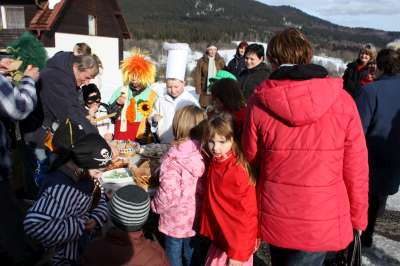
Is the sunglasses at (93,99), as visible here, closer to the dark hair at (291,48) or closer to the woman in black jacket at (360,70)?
the dark hair at (291,48)

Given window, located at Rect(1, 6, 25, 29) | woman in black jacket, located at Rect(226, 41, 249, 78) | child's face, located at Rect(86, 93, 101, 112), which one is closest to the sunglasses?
child's face, located at Rect(86, 93, 101, 112)

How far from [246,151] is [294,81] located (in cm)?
48

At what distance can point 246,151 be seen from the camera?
6.44ft

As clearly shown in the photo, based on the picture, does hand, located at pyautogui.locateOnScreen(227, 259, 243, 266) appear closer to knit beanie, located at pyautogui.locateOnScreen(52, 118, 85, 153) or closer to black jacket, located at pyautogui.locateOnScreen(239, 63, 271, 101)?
knit beanie, located at pyautogui.locateOnScreen(52, 118, 85, 153)

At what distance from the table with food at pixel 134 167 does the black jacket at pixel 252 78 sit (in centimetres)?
139

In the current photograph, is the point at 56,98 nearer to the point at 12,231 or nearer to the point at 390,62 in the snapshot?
the point at 12,231

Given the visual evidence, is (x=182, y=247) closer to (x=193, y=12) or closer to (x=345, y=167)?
(x=345, y=167)

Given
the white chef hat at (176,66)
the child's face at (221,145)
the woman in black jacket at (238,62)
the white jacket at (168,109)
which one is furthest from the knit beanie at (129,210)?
the woman in black jacket at (238,62)

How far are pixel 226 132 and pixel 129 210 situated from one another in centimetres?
73

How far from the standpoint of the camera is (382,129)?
8.94 feet

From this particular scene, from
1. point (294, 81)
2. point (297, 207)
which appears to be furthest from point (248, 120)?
point (297, 207)

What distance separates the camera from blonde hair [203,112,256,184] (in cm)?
200

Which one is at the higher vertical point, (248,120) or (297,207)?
(248,120)

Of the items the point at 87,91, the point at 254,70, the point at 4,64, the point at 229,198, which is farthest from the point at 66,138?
the point at 254,70
